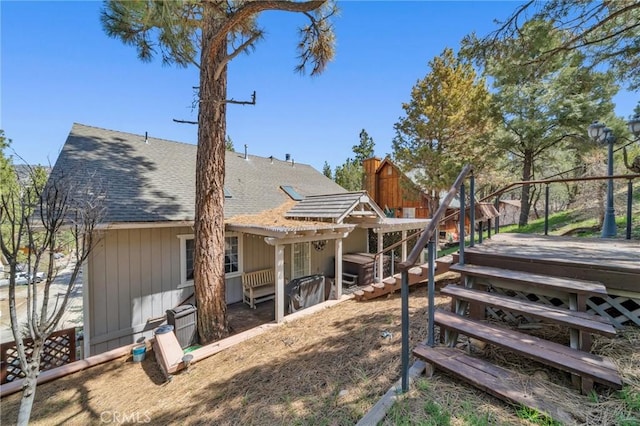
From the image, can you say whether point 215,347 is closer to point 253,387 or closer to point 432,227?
point 253,387

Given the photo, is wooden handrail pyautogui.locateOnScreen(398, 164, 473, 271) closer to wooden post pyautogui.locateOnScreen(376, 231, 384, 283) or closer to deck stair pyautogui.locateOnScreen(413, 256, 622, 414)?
deck stair pyautogui.locateOnScreen(413, 256, 622, 414)

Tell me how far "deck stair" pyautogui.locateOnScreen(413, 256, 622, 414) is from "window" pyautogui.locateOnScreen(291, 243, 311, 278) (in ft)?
22.3

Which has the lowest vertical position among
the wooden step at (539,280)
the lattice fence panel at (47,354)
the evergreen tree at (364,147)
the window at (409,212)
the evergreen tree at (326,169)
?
the lattice fence panel at (47,354)

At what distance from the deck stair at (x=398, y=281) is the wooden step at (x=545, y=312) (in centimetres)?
203

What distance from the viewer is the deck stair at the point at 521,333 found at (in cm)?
181

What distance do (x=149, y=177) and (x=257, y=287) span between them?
4.50 m

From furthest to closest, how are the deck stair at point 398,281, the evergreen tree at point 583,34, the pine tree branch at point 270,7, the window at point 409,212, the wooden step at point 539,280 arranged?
the window at point 409,212 < the deck stair at point 398,281 < the evergreen tree at point 583,34 < the pine tree branch at point 270,7 < the wooden step at point 539,280

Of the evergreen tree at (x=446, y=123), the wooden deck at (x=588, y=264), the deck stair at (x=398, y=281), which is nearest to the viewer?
the wooden deck at (x=588, y=264)

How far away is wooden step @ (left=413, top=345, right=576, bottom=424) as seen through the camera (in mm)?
1724

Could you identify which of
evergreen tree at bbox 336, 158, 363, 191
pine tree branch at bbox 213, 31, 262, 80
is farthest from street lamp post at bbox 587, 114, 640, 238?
evergreen tree at bbox 336, 158, 363, 191

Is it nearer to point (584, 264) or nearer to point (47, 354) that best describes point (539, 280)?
point (584, 264)

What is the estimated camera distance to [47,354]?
482cm

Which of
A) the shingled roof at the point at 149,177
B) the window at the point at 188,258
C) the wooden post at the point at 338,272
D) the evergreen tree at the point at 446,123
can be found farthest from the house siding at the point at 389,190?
the window at the point at 188,258

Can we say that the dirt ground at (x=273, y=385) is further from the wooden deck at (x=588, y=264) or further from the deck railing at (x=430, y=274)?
the wooden deck at (x=588, y=264)
